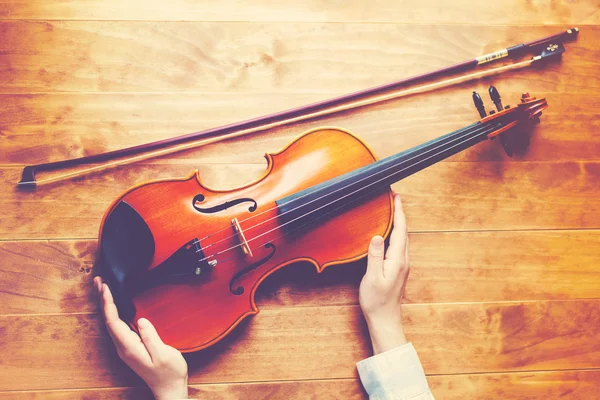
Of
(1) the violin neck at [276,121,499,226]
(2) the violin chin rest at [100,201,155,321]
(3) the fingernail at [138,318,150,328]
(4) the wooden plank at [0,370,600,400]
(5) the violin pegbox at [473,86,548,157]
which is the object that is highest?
(5) the violin pegbox at [473,86,548,157]

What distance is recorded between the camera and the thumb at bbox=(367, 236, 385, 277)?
3.93 feet

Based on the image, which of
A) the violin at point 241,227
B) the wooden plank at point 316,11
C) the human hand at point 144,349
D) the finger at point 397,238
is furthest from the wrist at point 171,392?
the wooden plank at point 316,11

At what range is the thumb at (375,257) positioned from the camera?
47.1 inches

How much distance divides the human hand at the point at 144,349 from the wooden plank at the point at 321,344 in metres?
0.13

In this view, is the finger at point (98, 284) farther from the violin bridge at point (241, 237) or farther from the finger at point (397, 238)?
the finger at point (397, 238)

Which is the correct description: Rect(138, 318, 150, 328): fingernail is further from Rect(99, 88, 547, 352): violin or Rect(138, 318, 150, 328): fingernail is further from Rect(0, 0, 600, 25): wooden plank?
Rect(0, 0, 600, 25): wooden plank

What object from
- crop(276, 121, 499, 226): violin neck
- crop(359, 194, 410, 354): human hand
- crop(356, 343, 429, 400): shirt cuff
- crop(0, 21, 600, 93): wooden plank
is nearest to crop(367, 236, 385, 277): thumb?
crop(359, 194, 410, 354): human hand

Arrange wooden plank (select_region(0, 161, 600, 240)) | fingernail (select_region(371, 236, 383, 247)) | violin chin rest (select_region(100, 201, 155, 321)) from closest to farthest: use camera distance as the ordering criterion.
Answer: violin chin rest (select_region(100, 201, 155, 321)) < fingernail (select_region(371, 236, 383, 247)) < wooden plank (select_region(0, 161, 600, 240))

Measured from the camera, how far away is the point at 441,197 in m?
1.38

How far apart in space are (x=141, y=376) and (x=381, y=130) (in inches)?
35.4

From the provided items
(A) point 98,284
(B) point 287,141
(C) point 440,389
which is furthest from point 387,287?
(A) point 98,284

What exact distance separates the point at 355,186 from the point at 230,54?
533mm

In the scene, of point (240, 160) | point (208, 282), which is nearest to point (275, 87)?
point (240, 160)

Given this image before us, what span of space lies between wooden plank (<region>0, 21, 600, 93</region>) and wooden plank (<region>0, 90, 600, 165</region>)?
3 cm
